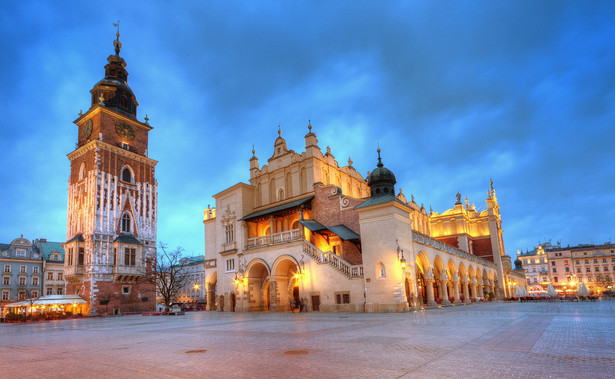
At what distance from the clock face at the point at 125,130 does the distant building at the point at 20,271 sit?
32636 millimetres

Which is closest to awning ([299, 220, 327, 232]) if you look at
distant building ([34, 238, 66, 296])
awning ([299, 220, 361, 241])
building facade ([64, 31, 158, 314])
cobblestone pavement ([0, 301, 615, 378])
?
awning ([299, 220, 361, 241])

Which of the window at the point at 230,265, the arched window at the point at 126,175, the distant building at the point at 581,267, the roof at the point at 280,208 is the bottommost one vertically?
the distant building at the point at 581,267

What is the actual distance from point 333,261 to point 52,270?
64.2 m

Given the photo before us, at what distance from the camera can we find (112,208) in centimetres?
5203

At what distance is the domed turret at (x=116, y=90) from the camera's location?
185 ft

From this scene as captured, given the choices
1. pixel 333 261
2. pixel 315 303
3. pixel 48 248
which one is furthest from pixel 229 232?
pixel 48 248

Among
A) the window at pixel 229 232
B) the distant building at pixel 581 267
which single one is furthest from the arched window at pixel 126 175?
the distant building at pixel 581 267

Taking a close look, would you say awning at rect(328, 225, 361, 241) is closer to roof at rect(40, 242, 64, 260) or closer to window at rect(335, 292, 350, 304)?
window at rect(335, 292, 350, 304)

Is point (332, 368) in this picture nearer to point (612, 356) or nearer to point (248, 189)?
point (612, 356)

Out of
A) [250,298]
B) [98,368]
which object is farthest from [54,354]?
[250,298]

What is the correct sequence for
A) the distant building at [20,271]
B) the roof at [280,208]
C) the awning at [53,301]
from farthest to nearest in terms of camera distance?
the distant building at [20,271] < the awning at [53,301] < the roof at [280,208]

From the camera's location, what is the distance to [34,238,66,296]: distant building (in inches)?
2834

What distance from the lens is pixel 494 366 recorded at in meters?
7.90

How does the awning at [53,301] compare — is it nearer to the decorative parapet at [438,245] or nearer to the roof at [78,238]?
the roof at [78,238]
